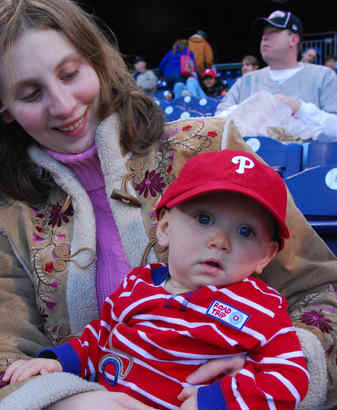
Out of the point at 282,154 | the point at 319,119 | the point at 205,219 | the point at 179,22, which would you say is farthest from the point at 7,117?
the point at 179,22

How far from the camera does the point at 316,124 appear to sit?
2.66 meters

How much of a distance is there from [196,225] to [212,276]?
11cm

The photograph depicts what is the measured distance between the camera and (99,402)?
0.83 meters

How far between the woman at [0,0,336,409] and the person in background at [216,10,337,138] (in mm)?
2040

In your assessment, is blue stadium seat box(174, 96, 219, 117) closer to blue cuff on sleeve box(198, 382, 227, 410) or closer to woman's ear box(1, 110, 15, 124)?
woman's ear box(1, 110, 15, 124)

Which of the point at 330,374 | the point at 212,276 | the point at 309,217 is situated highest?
the point at 212,276

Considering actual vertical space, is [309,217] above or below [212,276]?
below

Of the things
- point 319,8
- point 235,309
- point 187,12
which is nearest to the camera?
point 235,309

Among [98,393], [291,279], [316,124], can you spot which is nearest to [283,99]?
[316,124]

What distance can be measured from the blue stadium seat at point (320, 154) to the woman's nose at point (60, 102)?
4.79ft

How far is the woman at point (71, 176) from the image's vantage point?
1.12m

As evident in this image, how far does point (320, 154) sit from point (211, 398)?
5.62 feet

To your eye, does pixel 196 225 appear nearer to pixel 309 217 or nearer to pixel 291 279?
pixel 291 279

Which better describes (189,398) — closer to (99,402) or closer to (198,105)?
(99,402)
